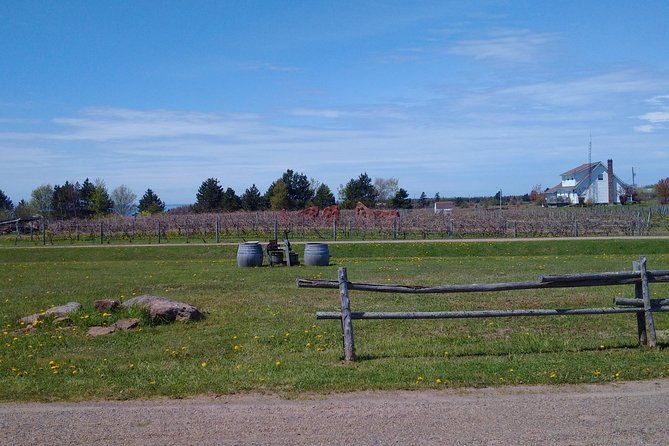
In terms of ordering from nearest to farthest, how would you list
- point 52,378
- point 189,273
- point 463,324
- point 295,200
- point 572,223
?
point 52,378 → point 463,324 → point 189,273 → point 572,223 → point 295,200

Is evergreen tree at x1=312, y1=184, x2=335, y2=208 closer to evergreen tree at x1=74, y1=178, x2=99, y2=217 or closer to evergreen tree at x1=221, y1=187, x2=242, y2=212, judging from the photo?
evergreen tree at x1=221, y1=187, x2=242, y2=212

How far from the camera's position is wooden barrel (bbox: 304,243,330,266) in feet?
90.0

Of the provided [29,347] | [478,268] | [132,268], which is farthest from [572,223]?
[29,347]

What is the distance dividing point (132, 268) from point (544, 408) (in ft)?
74.3

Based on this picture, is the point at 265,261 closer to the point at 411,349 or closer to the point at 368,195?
the point at 411,349

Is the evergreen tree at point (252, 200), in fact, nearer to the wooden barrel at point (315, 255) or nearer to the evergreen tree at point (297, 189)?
the evergreen tree at point (297, 189)

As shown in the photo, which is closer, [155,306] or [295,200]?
[155,306]

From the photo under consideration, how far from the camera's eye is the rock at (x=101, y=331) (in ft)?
A: 39.5

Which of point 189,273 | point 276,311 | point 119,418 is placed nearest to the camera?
point 119,418

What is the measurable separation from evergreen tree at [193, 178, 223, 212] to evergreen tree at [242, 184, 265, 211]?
2.72 metres

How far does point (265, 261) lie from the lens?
29375 millimetres

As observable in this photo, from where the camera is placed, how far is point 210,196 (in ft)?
267

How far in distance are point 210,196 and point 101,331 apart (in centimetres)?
7001

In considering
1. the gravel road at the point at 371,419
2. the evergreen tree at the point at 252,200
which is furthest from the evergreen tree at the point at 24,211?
the gravel road at the point at 371,419
